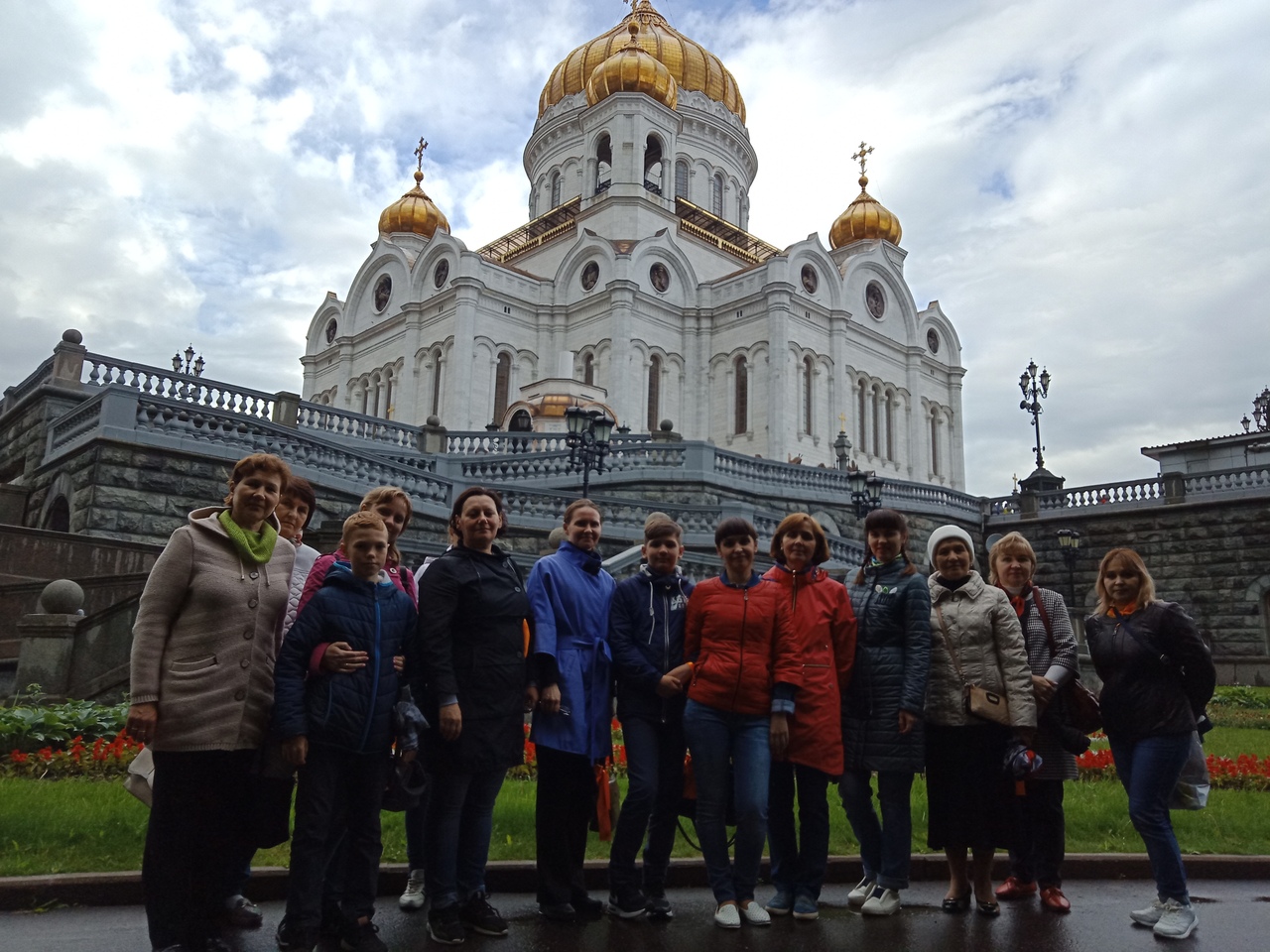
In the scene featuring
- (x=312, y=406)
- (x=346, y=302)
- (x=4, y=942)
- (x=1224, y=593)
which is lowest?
(x=4, y=942)

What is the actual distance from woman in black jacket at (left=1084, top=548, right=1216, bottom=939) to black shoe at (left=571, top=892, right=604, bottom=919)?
248 cm

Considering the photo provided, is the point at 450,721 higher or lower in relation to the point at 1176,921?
higher

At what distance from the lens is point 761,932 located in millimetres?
4230

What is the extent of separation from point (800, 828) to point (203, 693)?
2.74 metres

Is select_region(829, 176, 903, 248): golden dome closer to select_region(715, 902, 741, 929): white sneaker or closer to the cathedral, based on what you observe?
the cathedral

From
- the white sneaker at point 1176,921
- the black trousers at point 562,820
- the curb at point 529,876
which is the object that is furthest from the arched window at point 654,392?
the white sneaker at point 1176,921

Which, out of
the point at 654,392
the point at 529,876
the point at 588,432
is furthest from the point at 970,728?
the point at 654,392

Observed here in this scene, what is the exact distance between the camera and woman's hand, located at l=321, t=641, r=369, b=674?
3.83 m

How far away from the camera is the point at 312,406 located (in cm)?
1828

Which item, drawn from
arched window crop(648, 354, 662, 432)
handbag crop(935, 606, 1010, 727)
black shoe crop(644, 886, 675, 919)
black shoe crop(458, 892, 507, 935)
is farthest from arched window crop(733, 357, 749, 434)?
black shoe crop(458, 892, 507, 935)

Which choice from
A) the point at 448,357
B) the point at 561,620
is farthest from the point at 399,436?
the point at 561,620

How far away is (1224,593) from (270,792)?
2106cm

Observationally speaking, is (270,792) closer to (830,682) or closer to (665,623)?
(665,623)

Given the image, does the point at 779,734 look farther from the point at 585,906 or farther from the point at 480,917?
the point at 480,917
